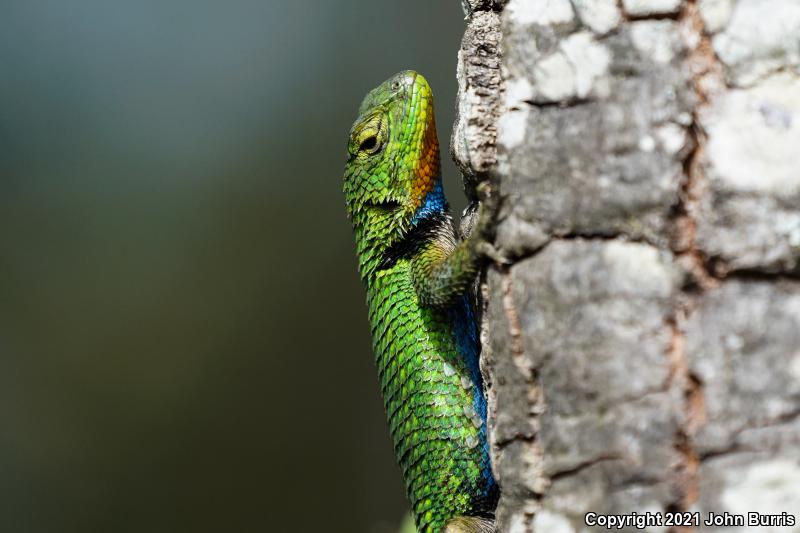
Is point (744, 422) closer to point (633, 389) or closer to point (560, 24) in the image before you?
point (633, 389)

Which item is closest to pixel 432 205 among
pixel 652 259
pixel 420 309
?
pixel 420 309

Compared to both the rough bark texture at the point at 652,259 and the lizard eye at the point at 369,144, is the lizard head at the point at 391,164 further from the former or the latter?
the rough bark texture at the point at 652,259

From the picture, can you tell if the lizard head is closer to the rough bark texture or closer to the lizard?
the lizard

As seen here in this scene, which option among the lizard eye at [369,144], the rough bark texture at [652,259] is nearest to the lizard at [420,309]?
the lizard eye at [369,144]

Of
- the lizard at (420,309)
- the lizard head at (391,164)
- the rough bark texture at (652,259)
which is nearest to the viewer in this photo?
the rough bark texture at (652,259)

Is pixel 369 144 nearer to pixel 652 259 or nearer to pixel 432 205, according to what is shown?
pixel 432 205

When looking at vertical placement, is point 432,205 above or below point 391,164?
below

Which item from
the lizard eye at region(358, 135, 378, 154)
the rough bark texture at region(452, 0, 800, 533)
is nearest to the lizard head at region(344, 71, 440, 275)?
the lizard eye at region(358, 135, 378, 154)
